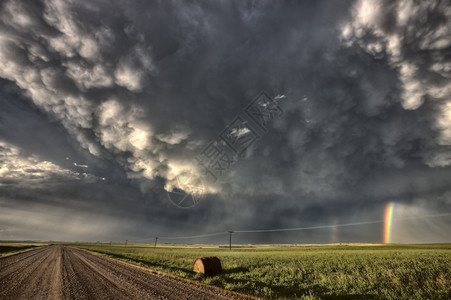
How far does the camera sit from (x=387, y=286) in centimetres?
1200

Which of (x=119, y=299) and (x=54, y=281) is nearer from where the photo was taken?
(x=119, y=299)

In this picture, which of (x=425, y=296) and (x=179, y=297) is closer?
(x=425, y=296)

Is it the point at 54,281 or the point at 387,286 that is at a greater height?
the point at 54,281

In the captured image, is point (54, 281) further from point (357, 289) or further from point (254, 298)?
point (357, 289)

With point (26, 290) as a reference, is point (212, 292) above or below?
below

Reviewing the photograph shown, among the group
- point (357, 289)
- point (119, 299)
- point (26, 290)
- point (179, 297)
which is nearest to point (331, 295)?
point (357, 289)

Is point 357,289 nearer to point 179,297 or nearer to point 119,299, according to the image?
point 179,297

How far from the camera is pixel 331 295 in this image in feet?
35.6

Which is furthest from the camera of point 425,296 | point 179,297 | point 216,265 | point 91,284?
point 216,265

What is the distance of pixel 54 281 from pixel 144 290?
25.8ft

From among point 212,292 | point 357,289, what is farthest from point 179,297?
point 357,289

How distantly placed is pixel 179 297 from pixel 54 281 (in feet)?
34.7

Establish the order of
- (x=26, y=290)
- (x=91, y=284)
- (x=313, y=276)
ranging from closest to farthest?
(x=26, y=290)
(x=91, y=284)
(x=313, y=276)

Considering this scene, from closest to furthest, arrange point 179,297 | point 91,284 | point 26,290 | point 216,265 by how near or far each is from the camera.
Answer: point 179,297, point 26,290, point 91,284, point 216,265
